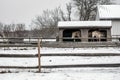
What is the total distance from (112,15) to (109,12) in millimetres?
1501

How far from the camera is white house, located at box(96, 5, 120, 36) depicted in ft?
118

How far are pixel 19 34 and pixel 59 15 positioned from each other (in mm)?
13277

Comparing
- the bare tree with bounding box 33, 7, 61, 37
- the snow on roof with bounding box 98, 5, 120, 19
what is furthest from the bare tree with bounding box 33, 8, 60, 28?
the snow on roof with bounding box 98, 5, 120, 19

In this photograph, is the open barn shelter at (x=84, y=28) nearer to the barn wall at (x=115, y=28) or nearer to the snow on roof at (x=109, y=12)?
the barn wall at (x=115, y=28)

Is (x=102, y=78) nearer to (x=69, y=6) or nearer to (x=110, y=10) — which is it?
(x=110, y=10)

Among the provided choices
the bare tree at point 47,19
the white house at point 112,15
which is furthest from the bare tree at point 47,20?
the white house at point 112,15

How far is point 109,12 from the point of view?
1512 inches

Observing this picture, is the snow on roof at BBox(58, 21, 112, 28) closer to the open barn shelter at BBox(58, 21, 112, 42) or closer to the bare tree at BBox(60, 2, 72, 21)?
the open barn shelter at BBox(58, 21, 112, 42)

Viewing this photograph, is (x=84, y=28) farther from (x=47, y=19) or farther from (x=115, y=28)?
(x=47, y=19)

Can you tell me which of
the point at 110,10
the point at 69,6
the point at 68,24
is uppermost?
the point at 69,6

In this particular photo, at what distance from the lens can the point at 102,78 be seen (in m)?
7.91

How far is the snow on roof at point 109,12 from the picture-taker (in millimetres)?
36759

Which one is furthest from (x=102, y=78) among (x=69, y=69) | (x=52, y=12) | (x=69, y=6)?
(x=52, y=12)

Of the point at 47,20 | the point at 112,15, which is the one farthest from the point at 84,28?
the point at 47,20
